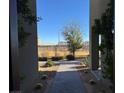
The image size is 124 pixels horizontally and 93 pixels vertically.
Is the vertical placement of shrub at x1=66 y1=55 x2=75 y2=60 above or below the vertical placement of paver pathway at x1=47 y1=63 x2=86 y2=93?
above

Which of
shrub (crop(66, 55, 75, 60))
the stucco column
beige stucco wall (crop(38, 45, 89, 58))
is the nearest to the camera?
the stucco column

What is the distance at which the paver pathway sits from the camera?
663cm

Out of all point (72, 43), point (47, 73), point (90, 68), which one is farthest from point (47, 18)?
point (90, 68)

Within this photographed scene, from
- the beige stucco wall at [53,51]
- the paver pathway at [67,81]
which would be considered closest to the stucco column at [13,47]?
the beige stucco wall at [53,51]

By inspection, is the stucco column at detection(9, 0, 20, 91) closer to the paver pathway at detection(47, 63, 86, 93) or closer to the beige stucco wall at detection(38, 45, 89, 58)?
the beige stucco wall at detection(38, 45, 89, 58)

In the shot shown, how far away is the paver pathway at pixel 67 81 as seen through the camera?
663 centimetres

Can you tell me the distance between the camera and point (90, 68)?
9.55 meters

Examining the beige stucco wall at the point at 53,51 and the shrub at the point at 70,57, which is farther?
the shrub at the point at 70,57

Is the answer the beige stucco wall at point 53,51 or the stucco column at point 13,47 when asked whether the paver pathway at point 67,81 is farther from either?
the stucco column at point 13,47

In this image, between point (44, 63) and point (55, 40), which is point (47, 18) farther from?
point (44, 63)

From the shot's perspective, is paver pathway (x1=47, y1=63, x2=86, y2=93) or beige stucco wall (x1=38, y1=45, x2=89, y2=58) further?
paver pathway (x1=47, y1=63, x2=86, y2=93)

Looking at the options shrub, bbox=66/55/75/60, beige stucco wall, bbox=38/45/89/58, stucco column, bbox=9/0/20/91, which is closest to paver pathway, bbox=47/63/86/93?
shrub, bbox=66/55/75/60
